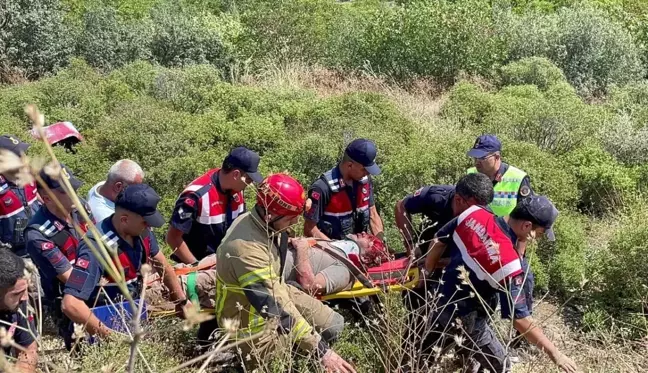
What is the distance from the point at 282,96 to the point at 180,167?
319 cm

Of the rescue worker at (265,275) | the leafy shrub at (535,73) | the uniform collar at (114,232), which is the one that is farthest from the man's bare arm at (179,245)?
the leafy shrub at (535,73)

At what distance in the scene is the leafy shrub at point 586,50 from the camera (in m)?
12.6

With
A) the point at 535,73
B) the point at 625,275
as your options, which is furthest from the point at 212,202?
the point at 535,73

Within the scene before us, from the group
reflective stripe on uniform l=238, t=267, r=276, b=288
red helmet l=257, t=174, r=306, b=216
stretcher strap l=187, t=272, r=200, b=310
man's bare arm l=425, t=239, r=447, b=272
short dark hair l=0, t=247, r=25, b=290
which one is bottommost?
stretcher strap l=187, t=272, r=200, b=310

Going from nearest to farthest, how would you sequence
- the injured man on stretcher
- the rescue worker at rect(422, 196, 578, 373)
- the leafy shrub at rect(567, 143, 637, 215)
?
the rescue worker at rect(422, 196, 578, 373)
the injured man on stretcher
the leafy shrub at rect(567, 143, 637, 215)

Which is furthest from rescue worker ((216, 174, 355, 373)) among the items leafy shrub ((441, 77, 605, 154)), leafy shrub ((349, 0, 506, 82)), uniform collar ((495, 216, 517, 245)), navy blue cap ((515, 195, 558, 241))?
leafy shrub ((349, 0, 506, 82))

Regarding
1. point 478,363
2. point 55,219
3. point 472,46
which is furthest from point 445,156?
point 472,46

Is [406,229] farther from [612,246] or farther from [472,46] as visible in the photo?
[472,46]

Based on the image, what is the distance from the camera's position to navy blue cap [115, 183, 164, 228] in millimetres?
3656

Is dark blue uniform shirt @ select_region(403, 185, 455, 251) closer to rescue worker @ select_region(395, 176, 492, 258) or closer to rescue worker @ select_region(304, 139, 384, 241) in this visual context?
rescue worker @ select_region(395, 176, 492, 258)

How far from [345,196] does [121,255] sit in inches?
78.9

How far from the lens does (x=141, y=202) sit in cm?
366

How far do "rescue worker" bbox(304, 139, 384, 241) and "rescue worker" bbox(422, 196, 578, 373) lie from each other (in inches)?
48.0

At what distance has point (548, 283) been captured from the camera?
6.10 meters
